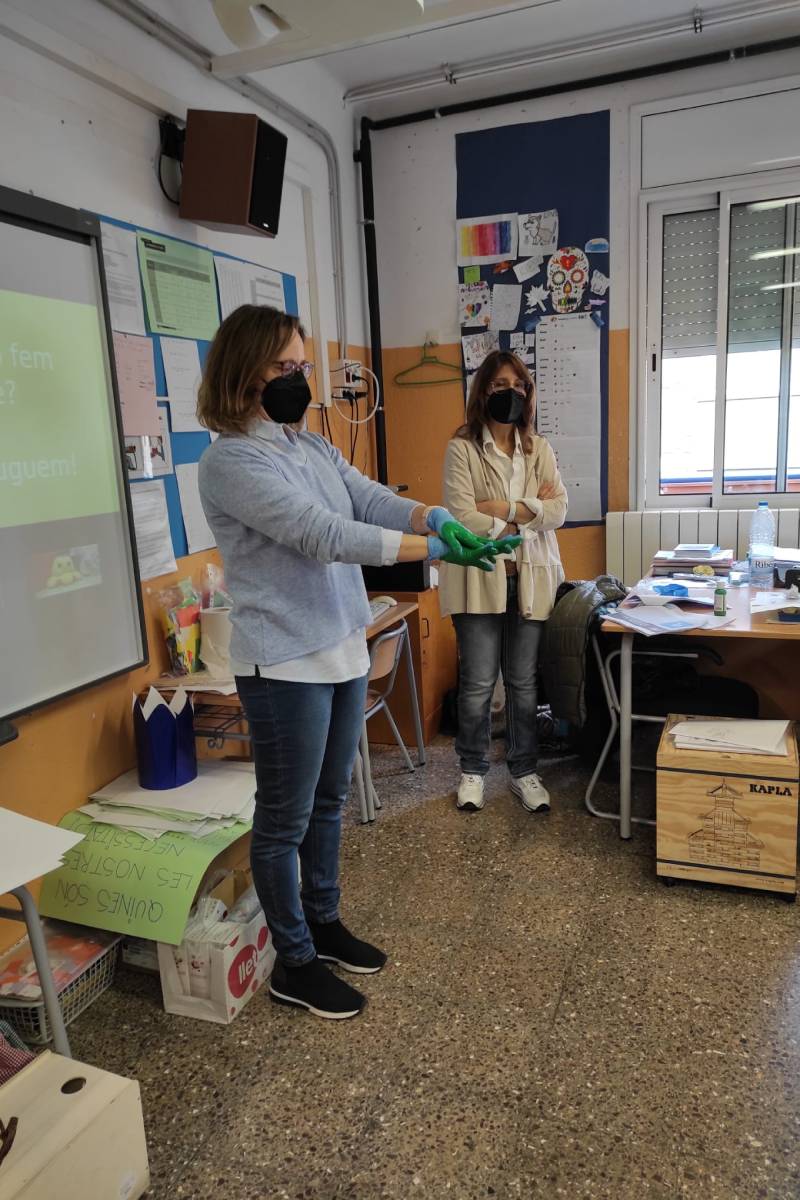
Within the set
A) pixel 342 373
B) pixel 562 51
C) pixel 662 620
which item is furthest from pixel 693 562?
pixel 562 51

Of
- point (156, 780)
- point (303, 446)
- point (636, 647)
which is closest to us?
point (303, 446)

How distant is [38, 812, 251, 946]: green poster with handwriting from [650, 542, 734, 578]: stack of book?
2.00 meters

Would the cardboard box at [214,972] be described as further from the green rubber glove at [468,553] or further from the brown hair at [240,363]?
the brown hair at [240,363]

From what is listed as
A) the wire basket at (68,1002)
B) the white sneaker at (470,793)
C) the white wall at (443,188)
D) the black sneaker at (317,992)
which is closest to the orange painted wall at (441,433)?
the white wall at (443,188)

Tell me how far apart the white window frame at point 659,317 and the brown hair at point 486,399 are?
4.28 ft

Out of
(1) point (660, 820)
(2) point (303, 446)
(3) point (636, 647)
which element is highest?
(2) point (303, 446)

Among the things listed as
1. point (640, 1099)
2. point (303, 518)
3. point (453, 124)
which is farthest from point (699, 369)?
point (640, 1099)

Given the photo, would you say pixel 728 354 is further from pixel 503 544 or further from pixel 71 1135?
pixel 71 1135

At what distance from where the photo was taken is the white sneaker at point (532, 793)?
2900mm

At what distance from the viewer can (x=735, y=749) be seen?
2283mm

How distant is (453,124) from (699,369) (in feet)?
5.41

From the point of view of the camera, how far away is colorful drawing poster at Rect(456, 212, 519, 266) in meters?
3.86

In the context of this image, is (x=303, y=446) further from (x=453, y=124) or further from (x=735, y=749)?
(x=453, y=124)

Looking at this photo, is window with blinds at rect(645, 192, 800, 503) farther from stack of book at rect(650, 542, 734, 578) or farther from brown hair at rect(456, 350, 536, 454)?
brown hair at rect(456, 350, 536, 454)
